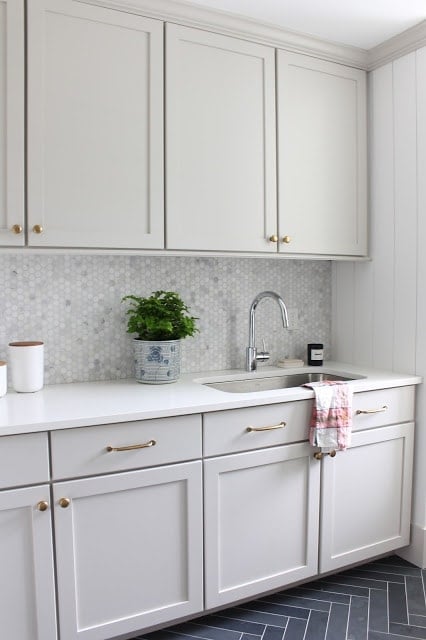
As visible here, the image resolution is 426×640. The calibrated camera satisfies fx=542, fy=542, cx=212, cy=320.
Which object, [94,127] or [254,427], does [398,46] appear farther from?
[254,427]

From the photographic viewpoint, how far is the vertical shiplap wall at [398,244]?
7.70 ft

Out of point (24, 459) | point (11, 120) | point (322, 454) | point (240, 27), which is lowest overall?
point (322, 454)

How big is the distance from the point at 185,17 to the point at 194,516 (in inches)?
72.2

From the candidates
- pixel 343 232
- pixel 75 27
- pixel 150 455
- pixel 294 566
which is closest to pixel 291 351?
pixel 343 232

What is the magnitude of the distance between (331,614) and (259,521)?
1.49 ft

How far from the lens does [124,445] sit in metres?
1.70

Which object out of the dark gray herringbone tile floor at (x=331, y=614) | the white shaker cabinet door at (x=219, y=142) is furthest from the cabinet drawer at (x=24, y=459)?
the white shaker cabinet door at (x=219, y=142)

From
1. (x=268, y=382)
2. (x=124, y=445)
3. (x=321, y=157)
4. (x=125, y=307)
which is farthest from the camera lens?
(x=268, y=382)

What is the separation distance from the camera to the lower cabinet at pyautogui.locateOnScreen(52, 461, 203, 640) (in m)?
1.66

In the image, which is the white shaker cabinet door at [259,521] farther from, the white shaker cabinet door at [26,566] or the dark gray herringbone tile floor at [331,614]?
the white shaker cabinet door at [26,566]

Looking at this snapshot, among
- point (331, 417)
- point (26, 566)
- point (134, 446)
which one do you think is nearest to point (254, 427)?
point (331, 417)

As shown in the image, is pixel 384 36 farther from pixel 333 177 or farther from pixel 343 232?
pixel 343 232

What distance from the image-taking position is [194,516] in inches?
72.4

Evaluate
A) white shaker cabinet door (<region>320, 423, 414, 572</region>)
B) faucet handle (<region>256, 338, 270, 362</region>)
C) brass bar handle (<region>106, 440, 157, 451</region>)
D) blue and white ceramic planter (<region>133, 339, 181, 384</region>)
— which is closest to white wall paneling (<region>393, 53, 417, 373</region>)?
white shaker cabinet door (<region>320, 423, 414, 572</region>)
